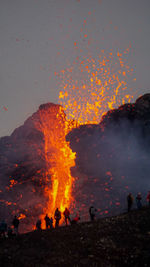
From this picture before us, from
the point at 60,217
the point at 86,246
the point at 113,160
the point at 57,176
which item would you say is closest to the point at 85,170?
the point at 113,160

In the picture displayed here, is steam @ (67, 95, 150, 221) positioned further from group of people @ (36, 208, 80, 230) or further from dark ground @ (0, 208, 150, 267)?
dark ground @ (0, 208, 150, 267)

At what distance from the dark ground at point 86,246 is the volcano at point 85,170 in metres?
47.0

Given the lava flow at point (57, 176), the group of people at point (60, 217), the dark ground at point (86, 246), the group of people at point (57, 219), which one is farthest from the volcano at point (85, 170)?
the dark ground at point (86, 246)

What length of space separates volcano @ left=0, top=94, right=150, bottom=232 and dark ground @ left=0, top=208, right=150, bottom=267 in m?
47.0

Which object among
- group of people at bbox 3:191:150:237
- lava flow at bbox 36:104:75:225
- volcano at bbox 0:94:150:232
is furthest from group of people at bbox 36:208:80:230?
lava flow at bbox 36:104:75:225

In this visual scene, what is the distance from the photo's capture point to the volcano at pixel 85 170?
8338 centimetres

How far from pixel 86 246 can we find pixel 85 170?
101934 millimetres

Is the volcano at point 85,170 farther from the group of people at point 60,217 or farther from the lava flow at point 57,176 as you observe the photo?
the group of people at point 60,217

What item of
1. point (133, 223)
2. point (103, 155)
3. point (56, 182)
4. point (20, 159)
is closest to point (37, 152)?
point (20, 159)

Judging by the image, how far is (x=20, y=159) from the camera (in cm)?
14688

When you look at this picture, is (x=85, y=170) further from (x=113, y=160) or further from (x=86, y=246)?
(x=86, y=246)

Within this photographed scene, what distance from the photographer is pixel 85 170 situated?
11606 centimetres

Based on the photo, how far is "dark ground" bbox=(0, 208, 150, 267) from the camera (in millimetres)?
12773

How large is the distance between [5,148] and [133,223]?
6062 inches
